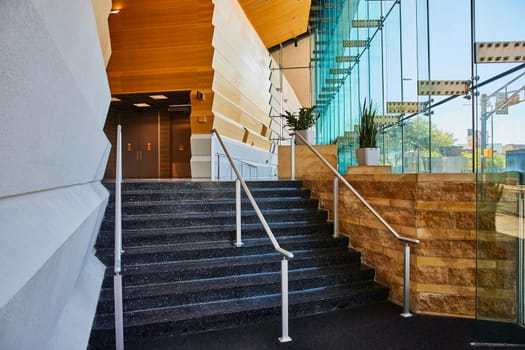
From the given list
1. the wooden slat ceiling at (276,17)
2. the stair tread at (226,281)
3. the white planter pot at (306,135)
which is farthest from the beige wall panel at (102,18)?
the wooden slat ceiling at (276,17)

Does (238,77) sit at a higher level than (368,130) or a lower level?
higher

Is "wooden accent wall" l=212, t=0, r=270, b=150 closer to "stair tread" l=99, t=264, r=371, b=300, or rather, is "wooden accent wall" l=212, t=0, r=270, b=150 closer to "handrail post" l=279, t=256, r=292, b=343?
"stair tread" l=99, t=264, r=371, b=300

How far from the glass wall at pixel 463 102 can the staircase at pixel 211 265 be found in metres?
1.45

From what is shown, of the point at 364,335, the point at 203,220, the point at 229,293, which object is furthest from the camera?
the point at 203,220

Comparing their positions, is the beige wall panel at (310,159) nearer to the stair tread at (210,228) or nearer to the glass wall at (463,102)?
the glass wall at (463,102)

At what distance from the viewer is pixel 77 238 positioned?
2.54 m

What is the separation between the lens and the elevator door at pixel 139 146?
42.3 feet

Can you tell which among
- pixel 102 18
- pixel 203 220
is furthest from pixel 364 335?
pixel 102 18

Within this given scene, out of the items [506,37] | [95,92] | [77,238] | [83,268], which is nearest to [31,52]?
[77,238]

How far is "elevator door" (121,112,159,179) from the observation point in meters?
12.9

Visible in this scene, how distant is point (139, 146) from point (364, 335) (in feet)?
37.6

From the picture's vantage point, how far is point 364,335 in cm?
322

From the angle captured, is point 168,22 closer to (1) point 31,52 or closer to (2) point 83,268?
(2) point 83,268

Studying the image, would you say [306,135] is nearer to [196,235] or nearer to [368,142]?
[368,142]
